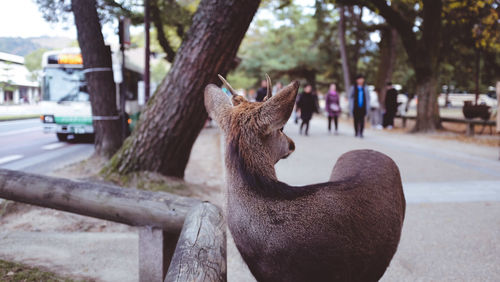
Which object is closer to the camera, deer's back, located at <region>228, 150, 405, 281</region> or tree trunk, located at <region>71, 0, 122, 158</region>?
deer's back, located at <region>228, 150, 405, 281</region>

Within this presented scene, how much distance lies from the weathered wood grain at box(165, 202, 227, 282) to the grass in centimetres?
154

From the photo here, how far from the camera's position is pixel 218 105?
2.01 metres

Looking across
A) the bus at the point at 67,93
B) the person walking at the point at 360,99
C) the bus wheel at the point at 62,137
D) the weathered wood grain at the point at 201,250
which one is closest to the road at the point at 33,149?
the bus wheel at the point at 62,137

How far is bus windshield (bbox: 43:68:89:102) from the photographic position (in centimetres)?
1191

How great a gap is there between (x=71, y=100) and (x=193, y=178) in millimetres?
6780

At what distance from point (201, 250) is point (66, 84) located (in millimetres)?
12588

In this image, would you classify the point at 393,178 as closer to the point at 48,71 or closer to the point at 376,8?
the point at 48,71

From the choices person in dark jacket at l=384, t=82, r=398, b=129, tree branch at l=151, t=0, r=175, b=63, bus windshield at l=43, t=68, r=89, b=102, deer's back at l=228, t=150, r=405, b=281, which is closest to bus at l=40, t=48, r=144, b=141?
bus windshield at l=43, t=68, r=89, b=102

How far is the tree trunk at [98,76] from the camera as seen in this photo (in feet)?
20.0

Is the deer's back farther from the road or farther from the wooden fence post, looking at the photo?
the road

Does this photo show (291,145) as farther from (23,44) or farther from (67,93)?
(67,93)

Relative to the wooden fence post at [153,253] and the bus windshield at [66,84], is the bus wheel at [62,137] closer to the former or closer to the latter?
the bus windshield at [66,84]

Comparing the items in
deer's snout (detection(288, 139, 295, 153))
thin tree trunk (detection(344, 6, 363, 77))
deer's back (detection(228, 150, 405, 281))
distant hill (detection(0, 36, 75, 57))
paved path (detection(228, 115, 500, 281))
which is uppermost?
thin tree trunk (detection(344, 6, 363, 77))

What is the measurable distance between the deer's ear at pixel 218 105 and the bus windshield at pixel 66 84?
11.1m
